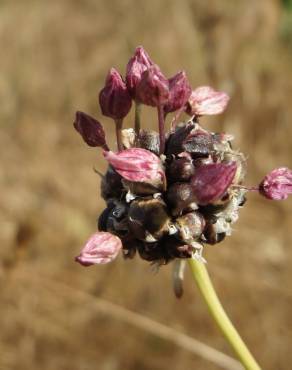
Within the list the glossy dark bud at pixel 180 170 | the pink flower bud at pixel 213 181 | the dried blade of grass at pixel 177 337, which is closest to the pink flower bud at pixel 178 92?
the glossy dark bud at pixel 180 170

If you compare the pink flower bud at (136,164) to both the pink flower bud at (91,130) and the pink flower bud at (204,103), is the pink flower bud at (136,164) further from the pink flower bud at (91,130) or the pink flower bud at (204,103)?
the pink flower bud at (204,103)

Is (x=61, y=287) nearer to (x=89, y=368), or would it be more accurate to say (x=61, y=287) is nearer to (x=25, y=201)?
(x=89, y=368)

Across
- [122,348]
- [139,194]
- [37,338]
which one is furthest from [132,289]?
[139,194]

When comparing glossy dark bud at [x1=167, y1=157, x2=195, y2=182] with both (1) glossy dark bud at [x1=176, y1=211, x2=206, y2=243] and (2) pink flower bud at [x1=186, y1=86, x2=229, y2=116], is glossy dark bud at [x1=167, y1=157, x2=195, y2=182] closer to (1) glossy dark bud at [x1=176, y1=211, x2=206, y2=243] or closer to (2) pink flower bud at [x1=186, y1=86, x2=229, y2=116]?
(1) glossy dark bud at [x1=176, y1=211, x2=206, y2=243]

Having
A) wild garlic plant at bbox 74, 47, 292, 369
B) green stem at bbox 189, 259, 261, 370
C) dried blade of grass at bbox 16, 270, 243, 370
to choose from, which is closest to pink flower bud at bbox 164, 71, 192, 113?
wild garlic plant at bbox 74, 47, 292, 369

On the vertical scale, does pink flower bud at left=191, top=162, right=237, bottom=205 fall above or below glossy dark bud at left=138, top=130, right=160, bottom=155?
below

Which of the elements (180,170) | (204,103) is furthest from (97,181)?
→ (180,170)
